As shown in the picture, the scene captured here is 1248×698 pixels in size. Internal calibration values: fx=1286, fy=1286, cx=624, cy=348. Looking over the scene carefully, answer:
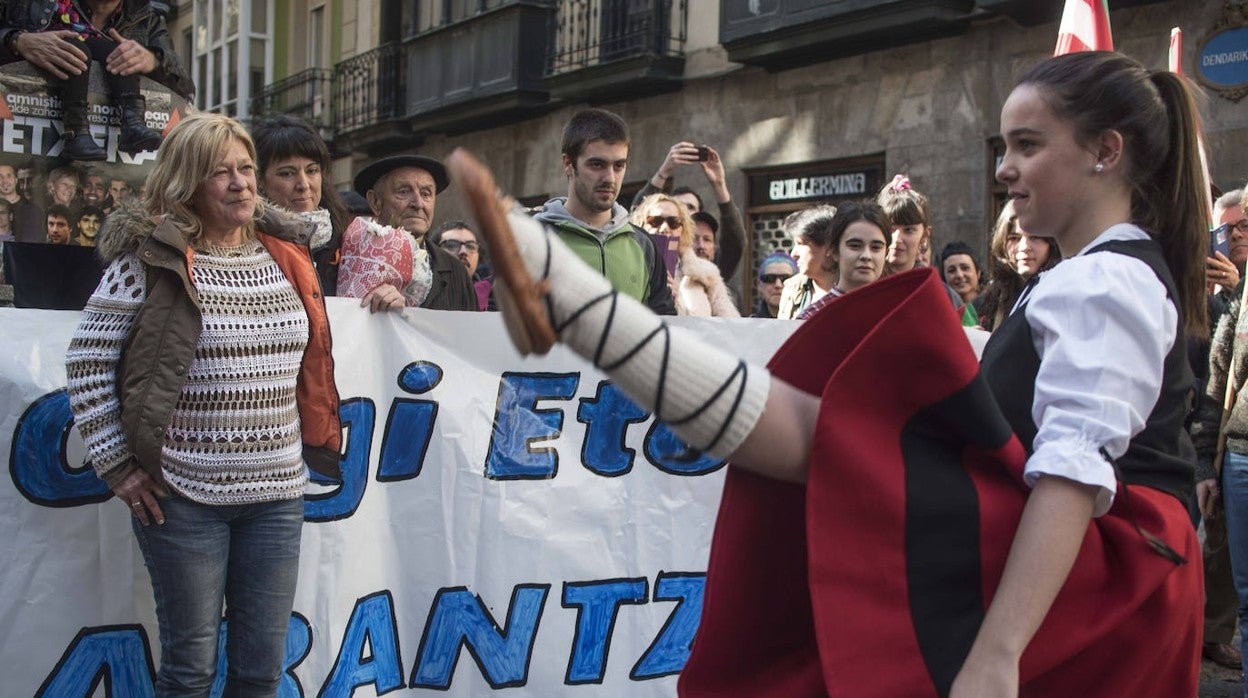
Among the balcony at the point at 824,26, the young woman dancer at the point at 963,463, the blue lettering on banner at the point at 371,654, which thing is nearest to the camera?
the young woman dancer at the point at 963,463

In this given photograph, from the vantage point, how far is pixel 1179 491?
1.98m

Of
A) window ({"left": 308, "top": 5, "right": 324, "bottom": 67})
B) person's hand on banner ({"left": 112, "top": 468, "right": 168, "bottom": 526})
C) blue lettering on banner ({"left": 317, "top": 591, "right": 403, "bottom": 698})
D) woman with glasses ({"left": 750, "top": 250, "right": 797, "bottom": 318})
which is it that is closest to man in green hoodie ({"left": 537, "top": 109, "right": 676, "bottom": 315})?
blue lettering on banner ({"left": 317, "top": 591, "right": 403, "bottom": 698})

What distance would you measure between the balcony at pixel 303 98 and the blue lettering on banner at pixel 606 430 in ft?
63.0

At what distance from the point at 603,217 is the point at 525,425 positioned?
3.17ft

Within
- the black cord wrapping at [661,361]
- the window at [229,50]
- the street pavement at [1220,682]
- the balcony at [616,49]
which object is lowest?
the street pavement at [1220,682]

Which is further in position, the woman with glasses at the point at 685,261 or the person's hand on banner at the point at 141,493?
the woman with glasses at the point at 685,261

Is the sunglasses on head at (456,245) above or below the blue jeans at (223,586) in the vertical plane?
above

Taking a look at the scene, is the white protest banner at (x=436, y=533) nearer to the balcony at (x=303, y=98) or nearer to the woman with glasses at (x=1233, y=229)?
the woman with glasses at (x=1233, y=229)

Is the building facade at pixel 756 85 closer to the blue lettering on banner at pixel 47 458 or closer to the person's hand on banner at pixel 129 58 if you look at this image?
the person's hand on banner at pixel 129 58

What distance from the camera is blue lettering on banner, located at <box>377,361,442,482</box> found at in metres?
4.29

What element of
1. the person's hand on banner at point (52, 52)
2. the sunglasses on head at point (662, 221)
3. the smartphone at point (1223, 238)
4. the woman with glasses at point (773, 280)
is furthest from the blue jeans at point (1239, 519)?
the person's hand on banner at point (52, 52)

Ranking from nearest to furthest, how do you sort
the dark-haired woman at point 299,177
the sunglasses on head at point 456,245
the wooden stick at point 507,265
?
the wooden stick at point 507,265
the dark-haired woman at point 299,177
the sunglasses on head at point 456,245

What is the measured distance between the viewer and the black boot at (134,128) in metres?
5.13

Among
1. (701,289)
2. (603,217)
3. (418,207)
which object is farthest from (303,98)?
(603,217)
